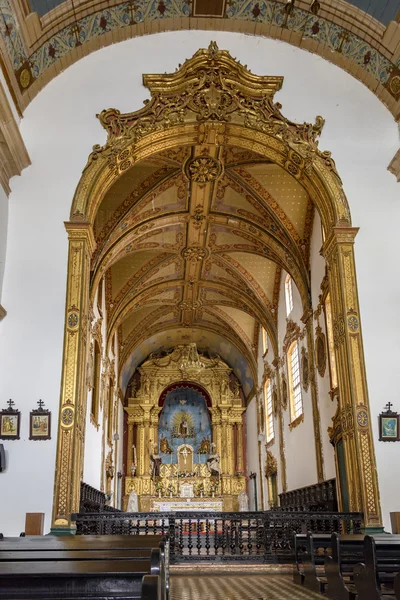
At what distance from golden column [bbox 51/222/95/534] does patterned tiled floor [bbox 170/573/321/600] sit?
2.11 meters

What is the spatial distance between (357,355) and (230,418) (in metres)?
17.3

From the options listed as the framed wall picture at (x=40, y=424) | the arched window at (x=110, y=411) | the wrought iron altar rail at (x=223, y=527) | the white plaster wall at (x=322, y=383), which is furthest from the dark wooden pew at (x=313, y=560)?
the arched window at (x=110, y=411)

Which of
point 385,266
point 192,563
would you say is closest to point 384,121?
point 385,266

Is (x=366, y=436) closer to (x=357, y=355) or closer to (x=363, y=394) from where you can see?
(x=363, y=394)

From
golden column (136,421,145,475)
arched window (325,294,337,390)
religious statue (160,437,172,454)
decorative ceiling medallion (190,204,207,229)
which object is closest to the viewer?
arched window (325,294,337,390)

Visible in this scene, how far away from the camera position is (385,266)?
11.3 metres

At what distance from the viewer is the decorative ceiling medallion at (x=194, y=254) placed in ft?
60.6

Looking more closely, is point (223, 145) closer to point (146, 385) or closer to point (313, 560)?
point (313, 560)

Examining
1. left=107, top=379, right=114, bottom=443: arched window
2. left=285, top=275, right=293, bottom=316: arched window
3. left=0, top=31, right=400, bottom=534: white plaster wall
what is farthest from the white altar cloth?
left=0, top=31, right=400, bottom=534: white plaster wall

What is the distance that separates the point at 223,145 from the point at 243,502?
1626 centimetres

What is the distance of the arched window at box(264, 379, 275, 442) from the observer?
21391 millimetres

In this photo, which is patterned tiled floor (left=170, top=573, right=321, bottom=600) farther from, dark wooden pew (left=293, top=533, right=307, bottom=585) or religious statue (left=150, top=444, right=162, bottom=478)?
religious statue (left=150, top=444, right=162, bottom=478)

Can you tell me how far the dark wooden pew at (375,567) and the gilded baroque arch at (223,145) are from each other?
192 inches

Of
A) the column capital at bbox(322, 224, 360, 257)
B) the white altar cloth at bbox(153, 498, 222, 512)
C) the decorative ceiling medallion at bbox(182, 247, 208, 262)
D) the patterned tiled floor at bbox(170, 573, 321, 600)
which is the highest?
the decorative ceiling medallion at bbox(182, 247, 208, 262)
